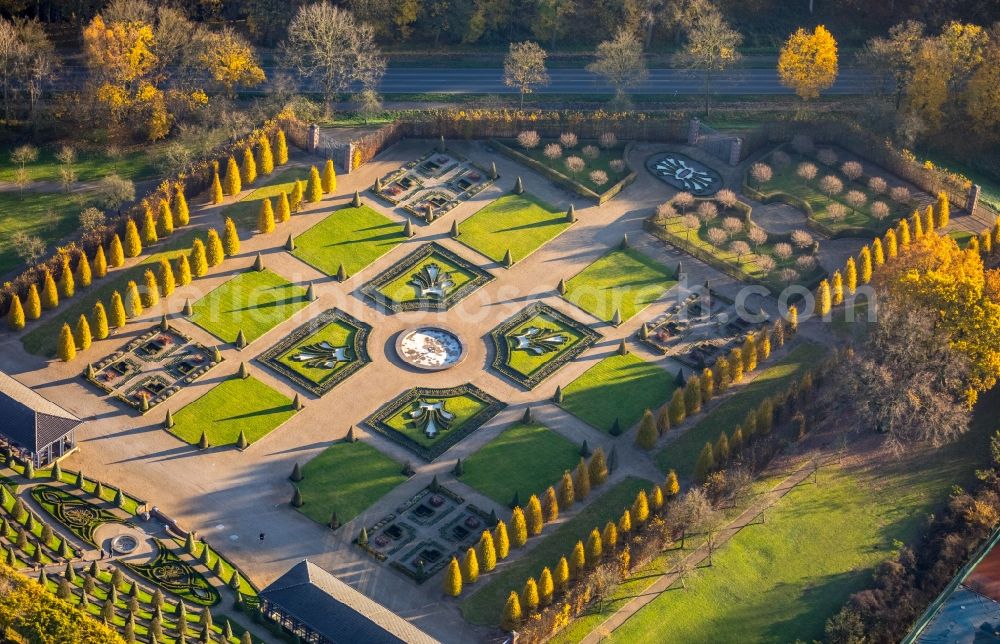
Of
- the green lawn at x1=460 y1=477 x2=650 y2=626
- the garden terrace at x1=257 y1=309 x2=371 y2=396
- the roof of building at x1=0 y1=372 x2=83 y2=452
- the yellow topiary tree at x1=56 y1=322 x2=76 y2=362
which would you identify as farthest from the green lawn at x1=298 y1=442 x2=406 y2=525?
the yellow topiary tree at x1=56 y1=322 x2=76 y2=362

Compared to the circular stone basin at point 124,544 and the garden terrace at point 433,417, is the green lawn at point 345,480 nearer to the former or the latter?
the garden terrace at point 433,417

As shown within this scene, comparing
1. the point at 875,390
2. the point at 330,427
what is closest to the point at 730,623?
the point at 875,390

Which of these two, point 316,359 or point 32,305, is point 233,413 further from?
point 32,305

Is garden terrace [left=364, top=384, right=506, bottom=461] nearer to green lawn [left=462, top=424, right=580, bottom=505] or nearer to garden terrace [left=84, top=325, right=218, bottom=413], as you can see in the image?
green lawn [left=462, top=424, right=580, bottom=505]

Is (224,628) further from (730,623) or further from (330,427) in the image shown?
(730,623)

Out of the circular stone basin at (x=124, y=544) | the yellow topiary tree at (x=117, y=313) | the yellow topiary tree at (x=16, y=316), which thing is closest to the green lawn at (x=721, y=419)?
the circular stone basin at (x=124, y=544)

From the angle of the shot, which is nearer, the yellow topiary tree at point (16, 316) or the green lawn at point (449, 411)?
the green lawn at point (449, 411)
